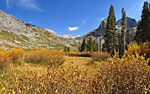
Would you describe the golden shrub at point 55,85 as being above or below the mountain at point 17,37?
below

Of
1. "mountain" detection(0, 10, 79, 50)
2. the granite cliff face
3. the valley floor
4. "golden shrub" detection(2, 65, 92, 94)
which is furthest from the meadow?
"mountain" detection(0, 10, 79, 50)

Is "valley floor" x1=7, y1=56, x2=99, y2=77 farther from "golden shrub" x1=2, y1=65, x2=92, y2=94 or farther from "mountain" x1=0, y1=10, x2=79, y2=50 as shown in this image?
"mountain" x1=0, y1=10, x2=79, y2=50

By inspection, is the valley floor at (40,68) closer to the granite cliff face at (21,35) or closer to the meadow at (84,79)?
the meadow at (84,79)

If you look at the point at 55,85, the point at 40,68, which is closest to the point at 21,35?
the point at 40,68

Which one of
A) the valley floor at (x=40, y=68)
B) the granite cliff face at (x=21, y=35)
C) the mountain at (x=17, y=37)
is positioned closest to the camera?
the valley floor at (x=40, y=68)

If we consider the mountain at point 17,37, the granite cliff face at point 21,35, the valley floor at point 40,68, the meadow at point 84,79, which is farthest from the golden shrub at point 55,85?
the mountain at point 17,37

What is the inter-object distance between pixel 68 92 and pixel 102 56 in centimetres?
1078

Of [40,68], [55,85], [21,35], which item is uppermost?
[21,35]

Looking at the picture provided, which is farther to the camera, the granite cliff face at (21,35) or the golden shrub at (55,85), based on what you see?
the granite cliff face at (21,35)

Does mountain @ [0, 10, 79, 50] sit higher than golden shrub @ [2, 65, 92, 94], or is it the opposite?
mountain @ [0, 10, 79, 50]

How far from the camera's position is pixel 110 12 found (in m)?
21.9

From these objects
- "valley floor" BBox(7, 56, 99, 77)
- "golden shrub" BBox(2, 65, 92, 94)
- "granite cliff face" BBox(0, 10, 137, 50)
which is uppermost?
"granite cliff face" BBox(0, 10, 137, 50)

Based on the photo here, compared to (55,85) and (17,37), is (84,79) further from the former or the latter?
(17,37)

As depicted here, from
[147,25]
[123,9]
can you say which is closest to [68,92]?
[123,9]
